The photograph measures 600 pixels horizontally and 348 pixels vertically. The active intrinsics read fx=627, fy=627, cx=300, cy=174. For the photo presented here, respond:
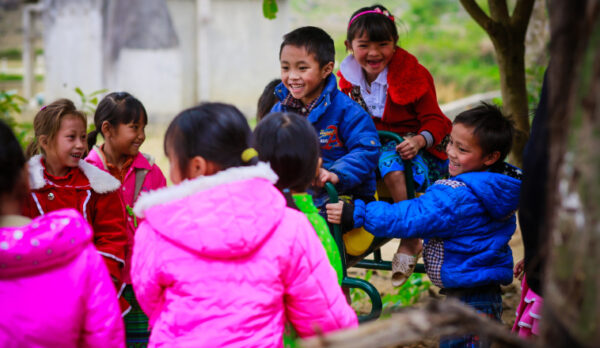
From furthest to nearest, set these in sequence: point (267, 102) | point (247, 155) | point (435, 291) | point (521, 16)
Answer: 1. point (435, 291)
2. point (521, 16)
3. point (267, 102)
4. point (247, 155)

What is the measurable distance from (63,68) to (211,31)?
3394mm

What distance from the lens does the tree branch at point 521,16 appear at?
3830mm

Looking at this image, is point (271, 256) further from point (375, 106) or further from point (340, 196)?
point (375, 106)

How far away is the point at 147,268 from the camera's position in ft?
5.86

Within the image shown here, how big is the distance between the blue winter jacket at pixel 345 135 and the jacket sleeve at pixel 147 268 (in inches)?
44.1

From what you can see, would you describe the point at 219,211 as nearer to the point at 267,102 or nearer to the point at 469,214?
the point at 469,214

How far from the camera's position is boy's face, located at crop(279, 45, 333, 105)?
2.89 meters

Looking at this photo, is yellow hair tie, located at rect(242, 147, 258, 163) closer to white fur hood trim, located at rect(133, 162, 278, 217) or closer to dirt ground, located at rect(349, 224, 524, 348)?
white fur hood trim, located at rect(133, 162, 278, 217)

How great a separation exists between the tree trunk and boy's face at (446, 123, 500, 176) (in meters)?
1.39

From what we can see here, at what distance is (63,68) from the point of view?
13797 mm

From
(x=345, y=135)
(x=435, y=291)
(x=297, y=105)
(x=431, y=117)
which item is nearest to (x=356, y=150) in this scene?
(x=345, y=135)

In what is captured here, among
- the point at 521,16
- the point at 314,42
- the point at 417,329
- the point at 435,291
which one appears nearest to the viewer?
the point at 417,329

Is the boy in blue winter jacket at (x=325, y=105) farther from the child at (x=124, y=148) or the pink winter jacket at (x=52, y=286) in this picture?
the pink winter jacket at (x=52, y=286)

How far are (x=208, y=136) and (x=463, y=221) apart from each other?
1210 millimetres
